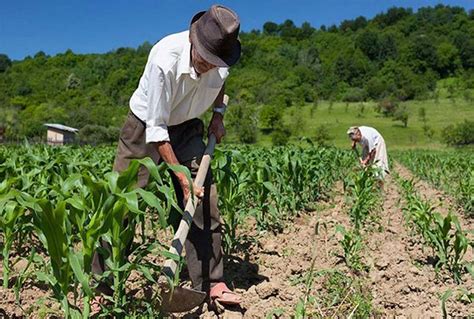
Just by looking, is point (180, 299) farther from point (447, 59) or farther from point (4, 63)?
point (4, 63)

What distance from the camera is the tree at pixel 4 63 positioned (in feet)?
298

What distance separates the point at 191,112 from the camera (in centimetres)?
300

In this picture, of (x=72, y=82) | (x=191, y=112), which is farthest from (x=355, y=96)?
(x=191, y=112)

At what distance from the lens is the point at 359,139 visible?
335 inches

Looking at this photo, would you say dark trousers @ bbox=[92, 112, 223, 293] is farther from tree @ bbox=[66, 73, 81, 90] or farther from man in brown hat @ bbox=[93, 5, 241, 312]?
tree @ bbox=[66, 73, 81, 90]

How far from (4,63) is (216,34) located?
101281mm

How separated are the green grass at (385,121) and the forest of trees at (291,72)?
192 inches

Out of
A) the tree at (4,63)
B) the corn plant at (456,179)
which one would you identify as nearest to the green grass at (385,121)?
the corn plant at (456,179)

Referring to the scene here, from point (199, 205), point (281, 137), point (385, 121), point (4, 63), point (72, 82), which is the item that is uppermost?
point (4, 63)

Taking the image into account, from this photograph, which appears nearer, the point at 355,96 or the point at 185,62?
the point at 185,62

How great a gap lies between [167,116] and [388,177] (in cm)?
1032

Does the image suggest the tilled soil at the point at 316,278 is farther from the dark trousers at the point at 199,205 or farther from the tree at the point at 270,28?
the tree at the point at 270,28

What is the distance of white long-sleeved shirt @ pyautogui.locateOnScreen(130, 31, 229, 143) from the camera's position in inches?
104

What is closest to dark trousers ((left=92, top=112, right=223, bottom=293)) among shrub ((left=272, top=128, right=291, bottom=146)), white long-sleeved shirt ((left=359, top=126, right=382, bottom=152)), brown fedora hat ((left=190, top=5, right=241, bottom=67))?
brown fedora hat ((left=190, top=5, right=241, bottom=67))
